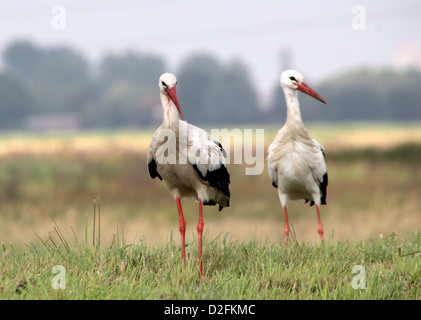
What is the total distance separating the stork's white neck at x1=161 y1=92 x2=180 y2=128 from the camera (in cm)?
638

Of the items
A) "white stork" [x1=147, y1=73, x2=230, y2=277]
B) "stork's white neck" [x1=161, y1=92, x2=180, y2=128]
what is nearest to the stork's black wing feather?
"white stork" [x1=147, y1=73, x2=230, y2=277]

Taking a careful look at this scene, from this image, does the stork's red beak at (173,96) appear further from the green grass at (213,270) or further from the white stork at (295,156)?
the white stork at (295,156)

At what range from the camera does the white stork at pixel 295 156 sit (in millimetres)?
7691

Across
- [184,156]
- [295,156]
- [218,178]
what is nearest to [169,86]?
[184,156]

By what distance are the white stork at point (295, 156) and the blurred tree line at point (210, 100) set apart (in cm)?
6683

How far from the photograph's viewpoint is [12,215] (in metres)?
16.4

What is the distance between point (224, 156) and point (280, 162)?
4.24ft

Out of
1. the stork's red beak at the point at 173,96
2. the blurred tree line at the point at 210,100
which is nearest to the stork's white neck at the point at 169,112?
the stork's red beak at the point at 173,96

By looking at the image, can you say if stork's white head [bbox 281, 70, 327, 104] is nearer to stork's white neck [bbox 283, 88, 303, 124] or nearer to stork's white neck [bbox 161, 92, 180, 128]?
stork's white neck [bbox 283, 88, 303, 124]

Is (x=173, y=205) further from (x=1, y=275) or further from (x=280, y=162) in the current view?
(x=1, y=275)

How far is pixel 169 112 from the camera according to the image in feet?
20.9

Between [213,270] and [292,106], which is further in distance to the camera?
[292,106]

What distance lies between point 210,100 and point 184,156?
8071 centimetres

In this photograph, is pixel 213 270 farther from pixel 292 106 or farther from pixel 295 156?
pixel 292 106
